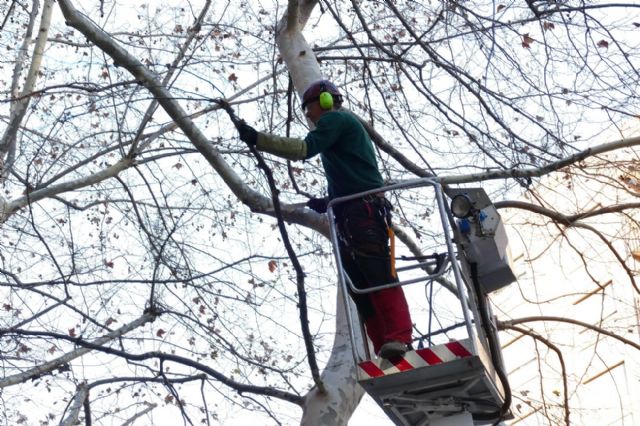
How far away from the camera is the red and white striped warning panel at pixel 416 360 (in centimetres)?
506

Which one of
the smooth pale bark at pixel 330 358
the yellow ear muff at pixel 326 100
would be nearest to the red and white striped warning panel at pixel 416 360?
the smooth pale bark at pixel 330 358

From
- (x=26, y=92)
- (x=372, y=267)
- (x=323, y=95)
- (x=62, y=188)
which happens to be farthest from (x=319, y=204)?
(x=26, y=92)

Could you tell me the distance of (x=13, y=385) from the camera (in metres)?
7.56

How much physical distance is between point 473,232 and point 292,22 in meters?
3.09

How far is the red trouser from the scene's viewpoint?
552cm

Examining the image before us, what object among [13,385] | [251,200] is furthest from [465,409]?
[13,385]

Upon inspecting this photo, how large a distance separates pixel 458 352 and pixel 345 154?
1.53 meters

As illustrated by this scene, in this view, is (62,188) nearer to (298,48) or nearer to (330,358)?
(298,48)

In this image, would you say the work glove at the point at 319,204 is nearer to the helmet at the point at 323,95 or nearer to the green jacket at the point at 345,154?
the green jacket at the point at 345,154

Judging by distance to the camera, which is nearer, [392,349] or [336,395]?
[392,349]

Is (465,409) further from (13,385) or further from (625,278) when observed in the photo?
(625,278)

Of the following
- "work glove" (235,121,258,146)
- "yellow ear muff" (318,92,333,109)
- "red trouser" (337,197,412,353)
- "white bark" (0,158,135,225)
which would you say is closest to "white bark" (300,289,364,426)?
"red trouser" (337,197,412,353)

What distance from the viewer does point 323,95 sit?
621 centimetres

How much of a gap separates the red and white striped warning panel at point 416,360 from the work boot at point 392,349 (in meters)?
0.02
